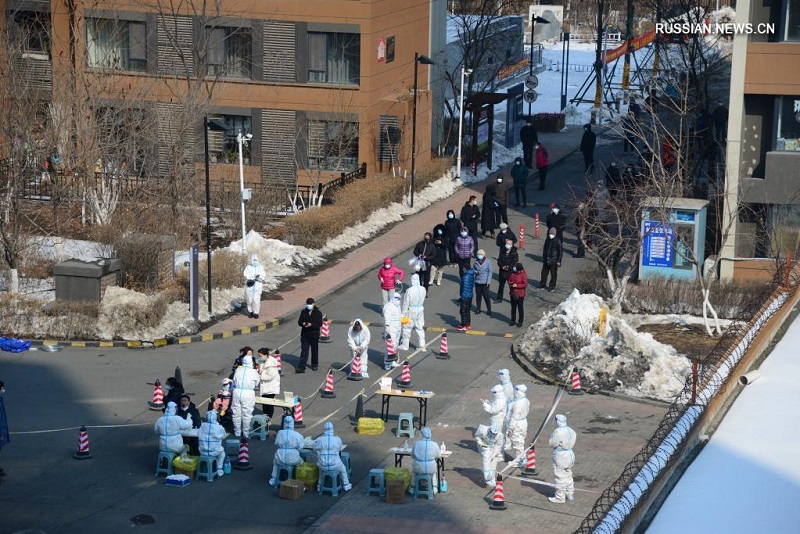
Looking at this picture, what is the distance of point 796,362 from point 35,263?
62.5 ft

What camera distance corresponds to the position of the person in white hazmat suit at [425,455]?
1912cm

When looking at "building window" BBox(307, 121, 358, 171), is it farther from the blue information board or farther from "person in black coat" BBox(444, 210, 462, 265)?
the blue information board

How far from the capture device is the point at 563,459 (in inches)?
750

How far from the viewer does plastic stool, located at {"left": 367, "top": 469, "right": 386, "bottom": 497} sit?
771 inches

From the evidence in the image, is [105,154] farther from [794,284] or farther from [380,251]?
[794,284]

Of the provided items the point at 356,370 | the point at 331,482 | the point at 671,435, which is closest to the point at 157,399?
the point at 356,370

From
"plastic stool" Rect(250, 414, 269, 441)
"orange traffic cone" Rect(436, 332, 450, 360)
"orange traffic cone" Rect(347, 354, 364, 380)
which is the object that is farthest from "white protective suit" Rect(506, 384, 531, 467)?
"orange traffic cone" Rect(436, 332, 450, 360)

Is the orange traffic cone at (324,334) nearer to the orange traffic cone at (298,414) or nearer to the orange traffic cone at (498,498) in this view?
the orange traffic cone at (298,414)

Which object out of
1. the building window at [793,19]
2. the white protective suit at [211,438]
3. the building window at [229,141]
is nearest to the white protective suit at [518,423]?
the white protective suit at [211,438]

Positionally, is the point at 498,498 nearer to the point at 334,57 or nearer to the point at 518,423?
the point at 518,423

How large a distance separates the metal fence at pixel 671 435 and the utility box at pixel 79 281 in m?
13.6

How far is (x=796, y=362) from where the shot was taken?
20531 millimetres

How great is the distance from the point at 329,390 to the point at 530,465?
510 cm

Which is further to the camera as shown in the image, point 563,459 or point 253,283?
point 253,283
